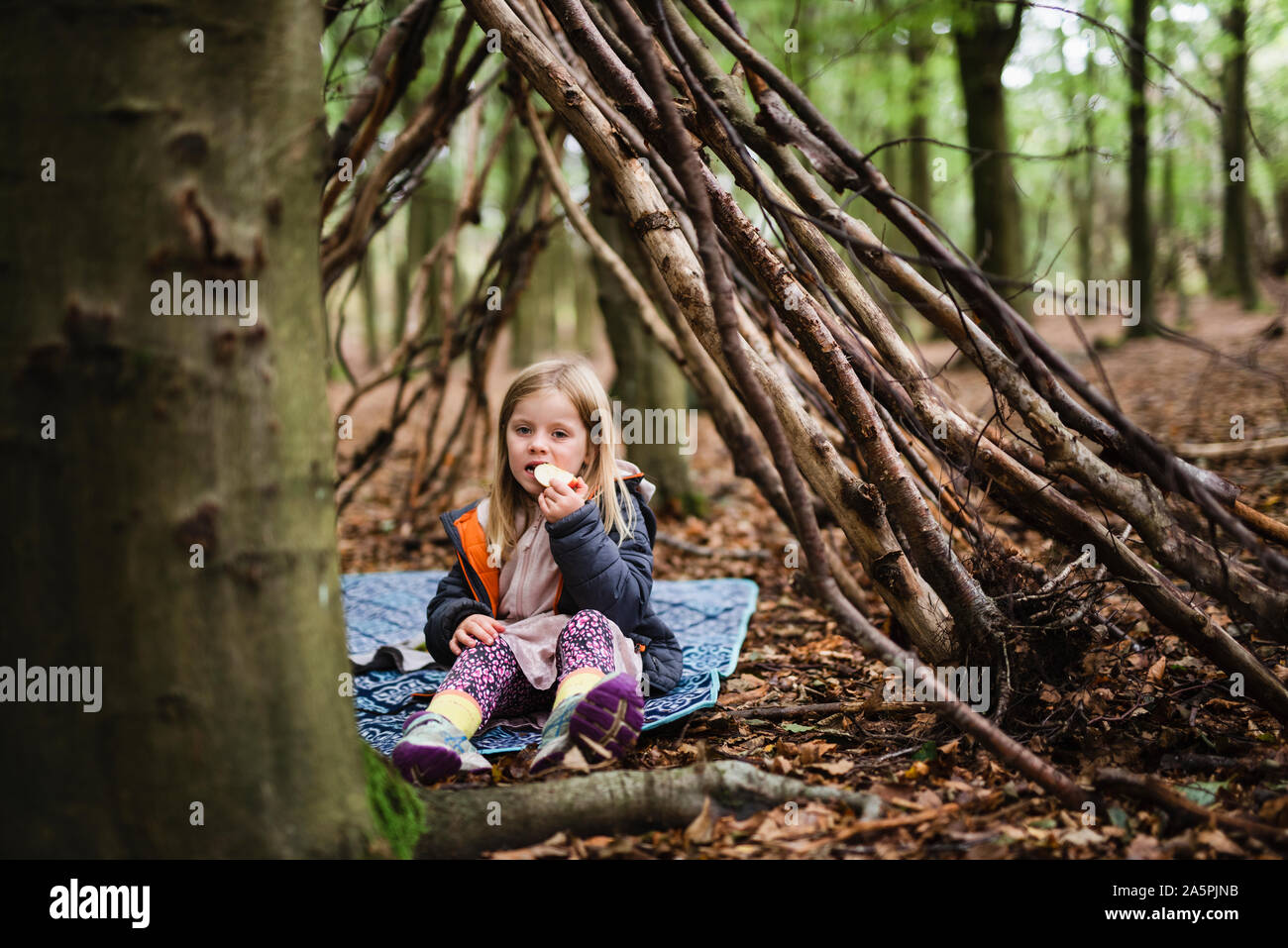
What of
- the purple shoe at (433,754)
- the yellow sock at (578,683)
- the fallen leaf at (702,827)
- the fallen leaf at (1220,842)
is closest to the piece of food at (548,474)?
the yellow sock at (578,683)

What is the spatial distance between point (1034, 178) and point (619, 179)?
72.3 ft

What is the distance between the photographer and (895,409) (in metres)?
2.37

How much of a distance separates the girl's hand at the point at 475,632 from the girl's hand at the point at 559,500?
36 centimetres

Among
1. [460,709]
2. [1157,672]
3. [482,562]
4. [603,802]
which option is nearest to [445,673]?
[482,562]

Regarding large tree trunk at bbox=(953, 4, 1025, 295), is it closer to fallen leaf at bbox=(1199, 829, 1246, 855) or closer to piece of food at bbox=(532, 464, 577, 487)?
piece of food at bbox=(532, 464, 577, 487)

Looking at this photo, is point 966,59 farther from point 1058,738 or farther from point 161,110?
point 161,110

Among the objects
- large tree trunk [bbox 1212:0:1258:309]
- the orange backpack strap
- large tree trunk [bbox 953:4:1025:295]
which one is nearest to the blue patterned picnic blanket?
the orange backpack strap

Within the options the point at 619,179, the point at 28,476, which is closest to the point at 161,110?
the point at 28,476

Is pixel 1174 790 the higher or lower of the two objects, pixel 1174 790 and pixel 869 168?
the lower

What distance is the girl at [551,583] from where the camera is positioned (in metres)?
2.15

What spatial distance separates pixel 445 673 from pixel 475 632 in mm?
667

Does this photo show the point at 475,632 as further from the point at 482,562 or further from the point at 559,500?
the point at 559,500

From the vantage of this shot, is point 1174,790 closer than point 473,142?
Yes

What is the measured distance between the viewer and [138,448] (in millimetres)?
1161
